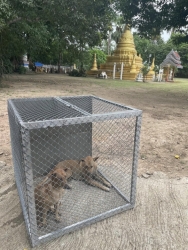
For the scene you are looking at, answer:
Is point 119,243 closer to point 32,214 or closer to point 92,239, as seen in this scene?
point 92,239

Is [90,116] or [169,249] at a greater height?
[90,116]

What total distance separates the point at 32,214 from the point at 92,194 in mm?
900

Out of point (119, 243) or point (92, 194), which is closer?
point (119, 243)

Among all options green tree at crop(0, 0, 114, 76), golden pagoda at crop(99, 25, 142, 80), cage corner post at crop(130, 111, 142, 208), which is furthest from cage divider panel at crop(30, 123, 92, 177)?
golden pagoda at crop(99, 25, 142, 80)

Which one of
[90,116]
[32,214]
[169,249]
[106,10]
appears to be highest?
[106,10]

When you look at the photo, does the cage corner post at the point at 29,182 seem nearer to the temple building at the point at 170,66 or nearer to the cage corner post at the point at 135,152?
the cage corner post at the point at 135,152

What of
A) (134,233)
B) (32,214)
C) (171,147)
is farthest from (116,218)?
Result: (171,147)

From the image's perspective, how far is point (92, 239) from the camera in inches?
69.2

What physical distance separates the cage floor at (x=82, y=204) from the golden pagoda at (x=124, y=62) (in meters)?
20.3

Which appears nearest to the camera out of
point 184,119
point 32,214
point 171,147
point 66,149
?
point 32,214

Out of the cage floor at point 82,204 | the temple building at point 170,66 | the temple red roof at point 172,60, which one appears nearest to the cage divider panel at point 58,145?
the cage floor at point 82,204

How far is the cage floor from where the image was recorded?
1897mm

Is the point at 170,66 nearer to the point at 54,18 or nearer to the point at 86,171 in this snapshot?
the point at 54,18

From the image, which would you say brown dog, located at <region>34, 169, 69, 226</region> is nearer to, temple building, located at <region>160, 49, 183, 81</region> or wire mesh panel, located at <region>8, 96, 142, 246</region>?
wire mesh panel, located at <region>8, 96, 142, 246</region>
